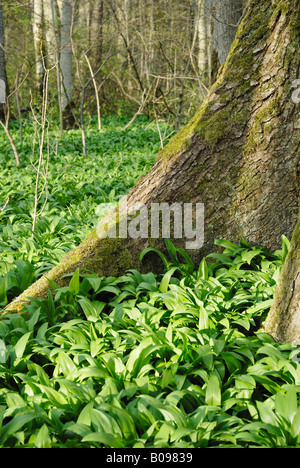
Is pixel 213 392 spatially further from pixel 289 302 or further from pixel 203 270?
pixel 203 270

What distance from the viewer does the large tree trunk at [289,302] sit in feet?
7.54

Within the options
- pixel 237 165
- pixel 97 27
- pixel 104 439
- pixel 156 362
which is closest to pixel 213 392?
pixel 156 362

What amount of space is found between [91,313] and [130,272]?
550 mm

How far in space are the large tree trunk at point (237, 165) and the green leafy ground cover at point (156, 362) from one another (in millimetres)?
152

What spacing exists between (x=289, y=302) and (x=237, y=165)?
1.21 meters

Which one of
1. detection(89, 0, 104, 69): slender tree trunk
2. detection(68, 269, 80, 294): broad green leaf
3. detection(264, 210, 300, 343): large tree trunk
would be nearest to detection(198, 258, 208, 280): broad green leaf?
detection(264, 210, 300, 343): large tree trunk

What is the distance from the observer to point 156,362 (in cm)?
234

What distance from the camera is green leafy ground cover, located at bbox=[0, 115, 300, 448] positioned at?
186 centimetres

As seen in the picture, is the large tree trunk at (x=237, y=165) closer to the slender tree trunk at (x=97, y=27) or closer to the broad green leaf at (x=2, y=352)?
the broad green leaf at (x=2, y=352)

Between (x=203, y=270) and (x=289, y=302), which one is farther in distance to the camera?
(x=203, y=270)

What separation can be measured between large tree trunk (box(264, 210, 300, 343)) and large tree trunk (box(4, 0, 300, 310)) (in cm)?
85

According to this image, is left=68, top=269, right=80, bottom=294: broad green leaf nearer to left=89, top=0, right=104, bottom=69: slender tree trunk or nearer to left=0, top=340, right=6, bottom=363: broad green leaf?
left=0, top=340, right=6, bottom=363: broad green leaf

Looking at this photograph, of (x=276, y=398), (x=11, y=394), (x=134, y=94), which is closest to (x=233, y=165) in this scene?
(x=276, y=398)

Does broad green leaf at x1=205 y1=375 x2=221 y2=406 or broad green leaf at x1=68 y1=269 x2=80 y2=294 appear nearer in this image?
broad green leaf at x1=205 y1=375 x2=221 y2=406
